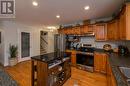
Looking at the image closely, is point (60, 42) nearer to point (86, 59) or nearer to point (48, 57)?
point (86, 59)

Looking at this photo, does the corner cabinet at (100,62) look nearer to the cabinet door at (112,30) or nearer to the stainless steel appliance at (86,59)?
the stainless steel appliance at (86,59)

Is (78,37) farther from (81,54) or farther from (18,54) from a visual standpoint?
(18,54)

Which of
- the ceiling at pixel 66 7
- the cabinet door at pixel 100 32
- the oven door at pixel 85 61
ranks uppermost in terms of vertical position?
the ceiling at pixel 66 7

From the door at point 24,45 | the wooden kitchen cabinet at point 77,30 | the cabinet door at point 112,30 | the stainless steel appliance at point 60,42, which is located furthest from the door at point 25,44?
the cabinet door at point 112,30

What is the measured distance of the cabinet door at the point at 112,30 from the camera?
11.3ft

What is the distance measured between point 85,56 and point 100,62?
694 millimetres

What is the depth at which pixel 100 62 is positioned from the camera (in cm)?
394

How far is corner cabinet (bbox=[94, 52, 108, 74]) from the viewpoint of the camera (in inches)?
152

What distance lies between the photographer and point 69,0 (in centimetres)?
252

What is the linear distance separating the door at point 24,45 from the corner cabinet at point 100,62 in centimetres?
425

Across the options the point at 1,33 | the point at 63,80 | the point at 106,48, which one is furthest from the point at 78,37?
the point at 1,33

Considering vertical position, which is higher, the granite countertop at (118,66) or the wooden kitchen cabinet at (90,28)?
the wooden kitchen cabinet at (90,28)

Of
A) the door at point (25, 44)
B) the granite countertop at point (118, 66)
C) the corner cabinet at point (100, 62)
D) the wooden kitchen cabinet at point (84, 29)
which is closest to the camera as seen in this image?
the granite countertop at point (118, 66)

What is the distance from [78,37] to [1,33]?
13.2 ft
